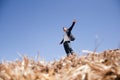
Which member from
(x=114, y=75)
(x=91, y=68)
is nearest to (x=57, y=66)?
(x=91, y=68)

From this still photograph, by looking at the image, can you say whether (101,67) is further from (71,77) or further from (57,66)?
(57,66)

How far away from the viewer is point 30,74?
72.8 inches

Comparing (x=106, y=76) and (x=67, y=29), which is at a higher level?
(x=67, y=29)

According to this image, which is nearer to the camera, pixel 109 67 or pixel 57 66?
pixel 109 67

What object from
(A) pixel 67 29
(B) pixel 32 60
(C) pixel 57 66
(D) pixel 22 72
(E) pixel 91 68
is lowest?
(E) pixel 91 68

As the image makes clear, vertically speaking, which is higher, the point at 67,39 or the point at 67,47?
the point at 67,39

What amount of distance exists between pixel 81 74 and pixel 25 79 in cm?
41

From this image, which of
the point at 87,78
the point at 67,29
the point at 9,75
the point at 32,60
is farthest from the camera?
the point at 67,29

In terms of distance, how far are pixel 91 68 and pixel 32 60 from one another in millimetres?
966

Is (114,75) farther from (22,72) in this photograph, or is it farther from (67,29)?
(67,29)

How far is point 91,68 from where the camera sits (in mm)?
1919

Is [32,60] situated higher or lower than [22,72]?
higher

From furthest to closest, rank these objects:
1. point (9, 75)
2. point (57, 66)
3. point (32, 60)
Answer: point (32, 60), point (57, 66), point (9, 75)

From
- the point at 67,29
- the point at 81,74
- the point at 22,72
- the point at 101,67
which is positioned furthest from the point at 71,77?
the point at 67,29
